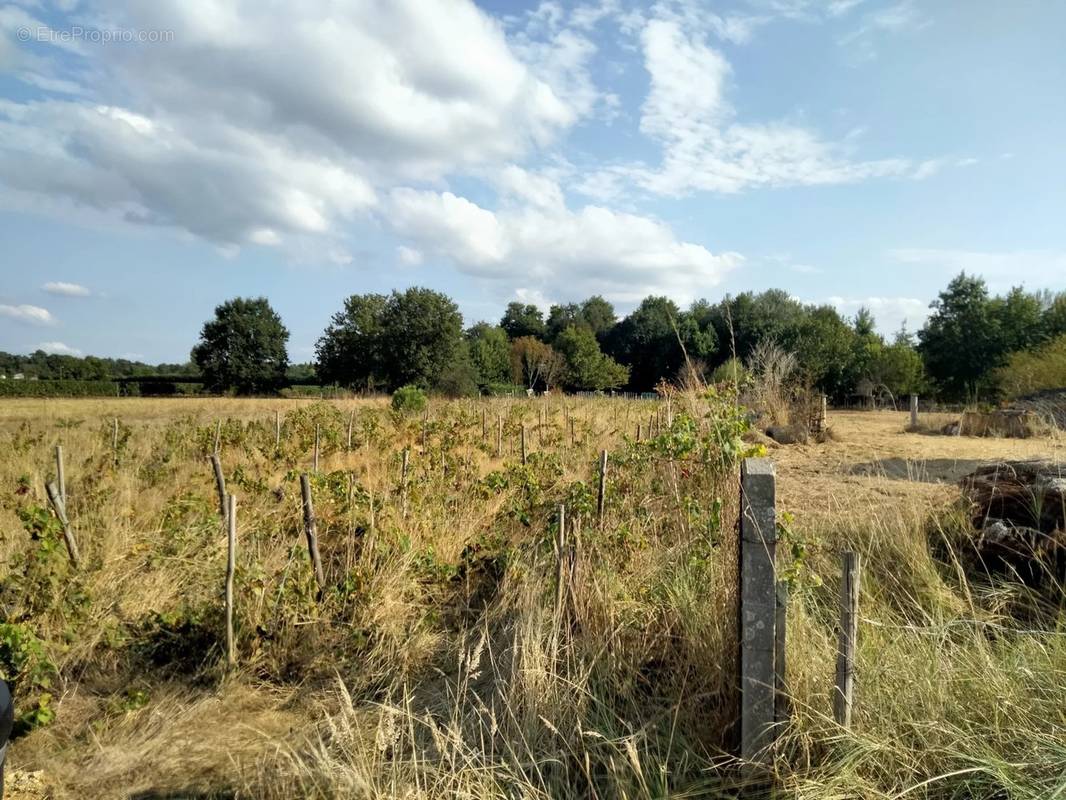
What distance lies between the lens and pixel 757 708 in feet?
6.56

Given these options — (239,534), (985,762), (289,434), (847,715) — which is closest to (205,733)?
(239,534)

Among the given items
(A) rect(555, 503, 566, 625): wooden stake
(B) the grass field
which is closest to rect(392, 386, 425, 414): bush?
(B) the grass field

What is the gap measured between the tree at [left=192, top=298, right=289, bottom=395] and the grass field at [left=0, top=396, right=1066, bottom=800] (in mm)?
51119

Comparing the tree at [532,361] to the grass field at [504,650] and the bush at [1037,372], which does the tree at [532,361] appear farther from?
the grass field at [504,650]

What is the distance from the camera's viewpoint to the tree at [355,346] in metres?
46.1

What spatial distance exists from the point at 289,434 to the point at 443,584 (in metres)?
7.72

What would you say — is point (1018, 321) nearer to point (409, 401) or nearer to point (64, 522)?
point (409, 401)

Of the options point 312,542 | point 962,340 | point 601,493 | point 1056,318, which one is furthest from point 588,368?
point 312,542

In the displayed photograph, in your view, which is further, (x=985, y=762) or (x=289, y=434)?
(x=289, y=434)

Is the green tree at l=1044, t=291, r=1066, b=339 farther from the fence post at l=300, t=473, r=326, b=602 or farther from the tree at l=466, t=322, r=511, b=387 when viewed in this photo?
the fence post at l=300, t=473, r=326, b=602

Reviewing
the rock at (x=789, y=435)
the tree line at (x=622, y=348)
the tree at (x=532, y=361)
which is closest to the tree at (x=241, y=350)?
the tree line at (x=622, y=348)

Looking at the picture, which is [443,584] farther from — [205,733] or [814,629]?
[814,629]

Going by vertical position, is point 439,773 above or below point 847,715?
below

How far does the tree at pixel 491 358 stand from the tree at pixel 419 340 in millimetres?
4256
